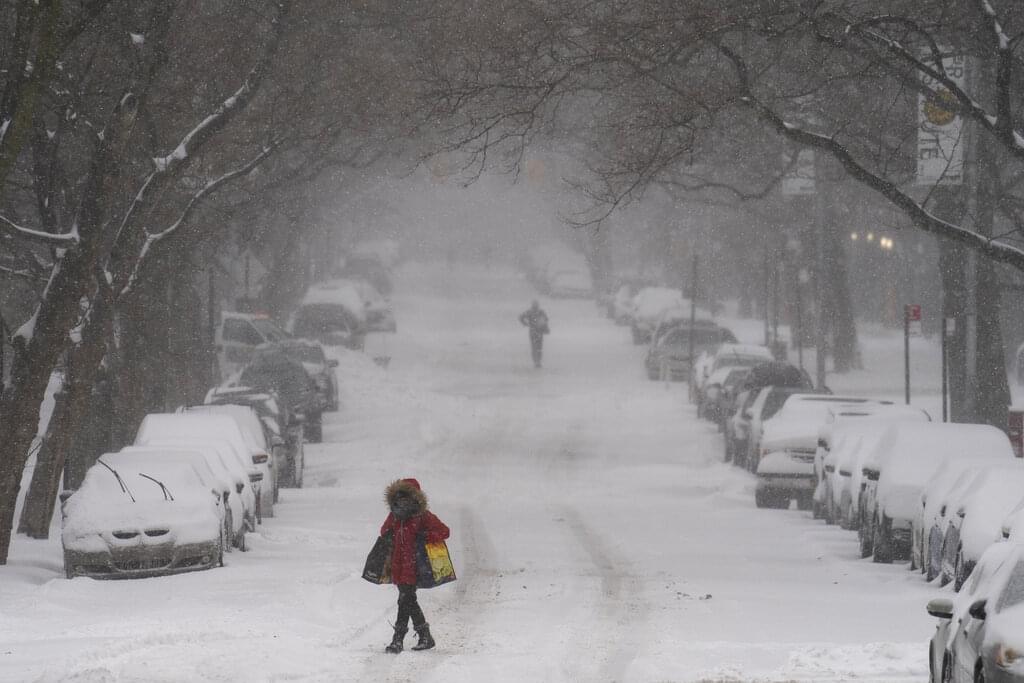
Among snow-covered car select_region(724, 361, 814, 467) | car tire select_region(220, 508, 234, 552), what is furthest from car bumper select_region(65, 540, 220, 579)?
snow-covered car select_region(724, 361, 814, 467)

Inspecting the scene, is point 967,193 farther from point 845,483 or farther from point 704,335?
point 704,335

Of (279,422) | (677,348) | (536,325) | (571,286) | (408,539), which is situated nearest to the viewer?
(408,539)

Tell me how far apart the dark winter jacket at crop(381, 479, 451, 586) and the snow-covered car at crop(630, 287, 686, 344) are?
1625 inches

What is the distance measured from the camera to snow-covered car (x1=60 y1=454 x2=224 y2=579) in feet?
54.0

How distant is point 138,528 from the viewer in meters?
16.6

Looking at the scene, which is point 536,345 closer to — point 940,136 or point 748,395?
point 748,395

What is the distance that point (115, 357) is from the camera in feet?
81.7

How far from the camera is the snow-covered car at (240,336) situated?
44.2 meters

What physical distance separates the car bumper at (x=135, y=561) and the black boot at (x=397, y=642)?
4934 millimetres

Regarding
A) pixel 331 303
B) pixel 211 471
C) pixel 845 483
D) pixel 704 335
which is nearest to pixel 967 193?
pixel 845 483

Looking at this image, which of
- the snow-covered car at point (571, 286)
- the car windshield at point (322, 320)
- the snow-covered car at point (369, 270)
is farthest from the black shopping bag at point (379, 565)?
the snow-covered car at point (571, 286)

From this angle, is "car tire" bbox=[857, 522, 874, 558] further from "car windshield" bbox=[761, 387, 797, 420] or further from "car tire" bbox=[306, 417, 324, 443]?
"car tire" bbox=[306, 417, 324, 443]

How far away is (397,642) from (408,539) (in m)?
0.77

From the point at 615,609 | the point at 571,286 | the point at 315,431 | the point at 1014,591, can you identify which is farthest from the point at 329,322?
the point at 1014,591
